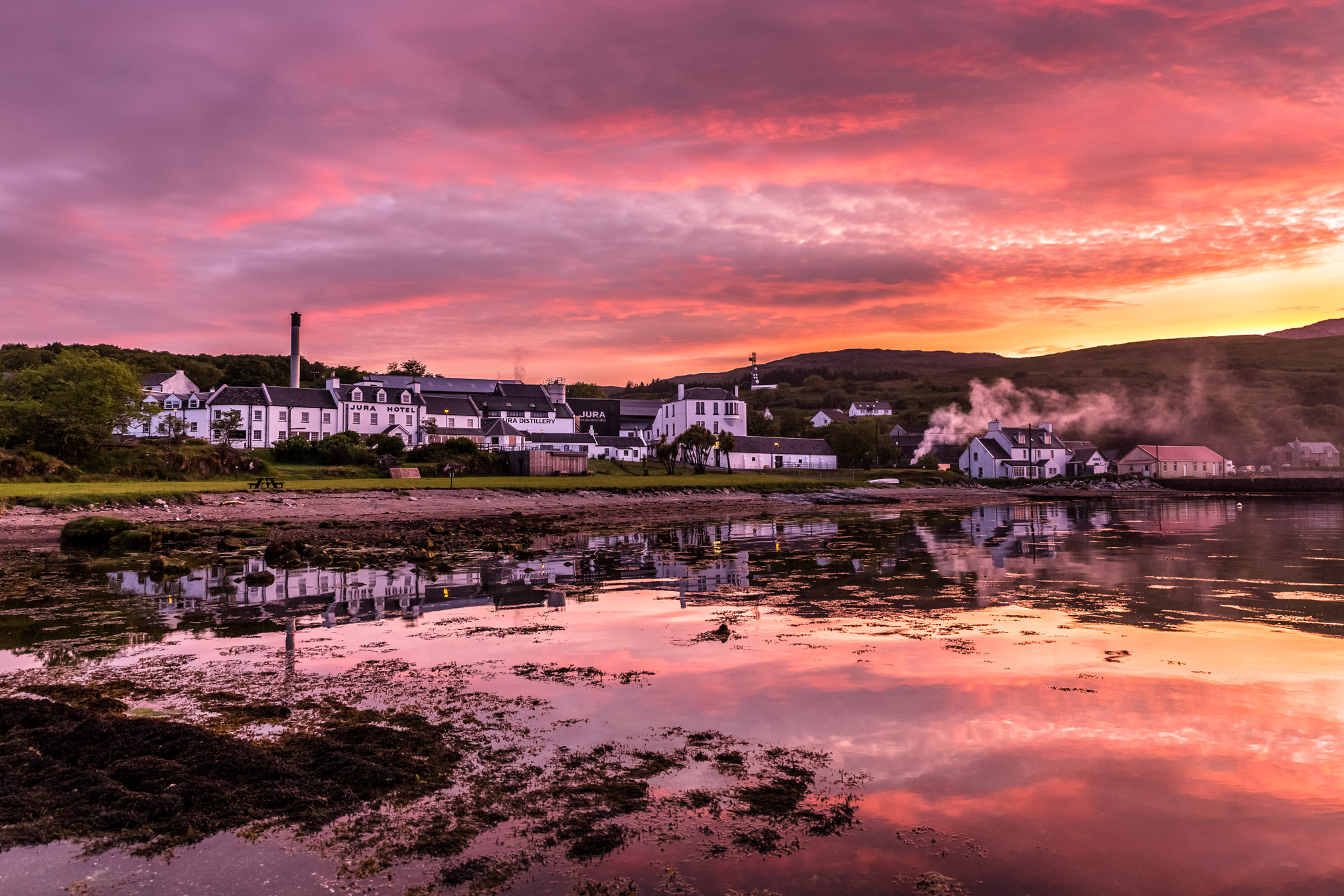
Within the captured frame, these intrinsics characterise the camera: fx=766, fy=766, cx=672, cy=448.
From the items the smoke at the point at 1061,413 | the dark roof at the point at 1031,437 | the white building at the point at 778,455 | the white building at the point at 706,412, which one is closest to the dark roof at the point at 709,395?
the white building at the point at 706,412

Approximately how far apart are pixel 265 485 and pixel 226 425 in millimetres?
39640

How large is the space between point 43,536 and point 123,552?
7.32 meters

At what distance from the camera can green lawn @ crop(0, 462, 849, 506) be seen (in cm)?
3922

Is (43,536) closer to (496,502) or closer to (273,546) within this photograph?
(273,546)

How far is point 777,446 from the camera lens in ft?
368

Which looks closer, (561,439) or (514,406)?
(561,439)

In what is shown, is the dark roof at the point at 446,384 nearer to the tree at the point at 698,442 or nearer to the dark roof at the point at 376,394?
the dark roof at the point at 376,394

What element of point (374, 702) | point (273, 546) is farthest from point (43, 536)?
point (374, 702)

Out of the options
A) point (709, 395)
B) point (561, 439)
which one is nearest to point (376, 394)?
point (561, 439)

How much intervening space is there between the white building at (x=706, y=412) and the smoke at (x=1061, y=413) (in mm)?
32587

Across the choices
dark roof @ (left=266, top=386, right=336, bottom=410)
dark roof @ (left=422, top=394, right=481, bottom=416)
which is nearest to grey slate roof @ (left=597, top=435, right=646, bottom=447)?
dark roof @ (left=422, top=394, right=481, bottom=416)

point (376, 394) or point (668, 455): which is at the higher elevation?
point (376, 394)

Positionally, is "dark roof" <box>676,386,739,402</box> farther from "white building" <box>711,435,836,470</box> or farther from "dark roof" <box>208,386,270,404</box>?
"dark roof" <box>208,386,270,404</box>

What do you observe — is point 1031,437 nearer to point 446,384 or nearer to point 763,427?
point 763,427
